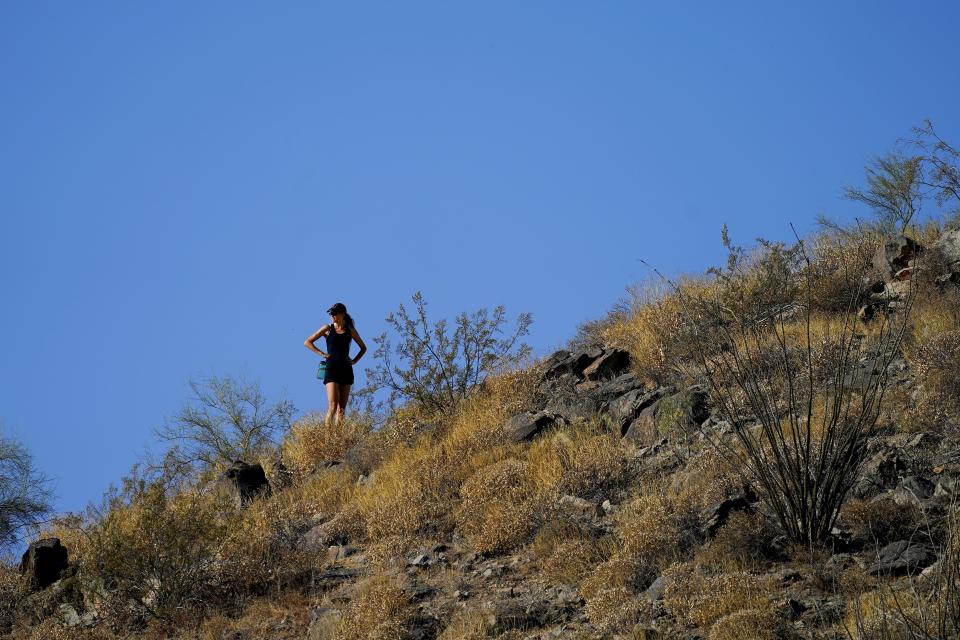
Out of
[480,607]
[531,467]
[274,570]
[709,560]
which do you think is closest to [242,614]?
[274,570]

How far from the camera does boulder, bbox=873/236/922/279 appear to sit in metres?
12.6

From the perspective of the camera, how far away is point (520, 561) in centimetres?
816

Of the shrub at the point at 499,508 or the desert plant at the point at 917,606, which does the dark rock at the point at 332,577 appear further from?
the desert plant at the point at 917,606

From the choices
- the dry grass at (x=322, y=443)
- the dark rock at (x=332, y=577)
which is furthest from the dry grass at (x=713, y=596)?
the dry grass at (x=322, y=443)

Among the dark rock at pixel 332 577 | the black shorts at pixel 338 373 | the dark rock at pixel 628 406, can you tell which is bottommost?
the dark rock at pixel 332 577

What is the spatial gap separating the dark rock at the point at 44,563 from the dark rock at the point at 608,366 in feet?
21.6

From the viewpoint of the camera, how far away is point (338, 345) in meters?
14.8

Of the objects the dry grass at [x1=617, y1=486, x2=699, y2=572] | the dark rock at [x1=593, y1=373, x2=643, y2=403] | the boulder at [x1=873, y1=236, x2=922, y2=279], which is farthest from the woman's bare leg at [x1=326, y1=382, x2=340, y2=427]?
the boulder at [x1=873, y1=236, x2=922, y2=279]

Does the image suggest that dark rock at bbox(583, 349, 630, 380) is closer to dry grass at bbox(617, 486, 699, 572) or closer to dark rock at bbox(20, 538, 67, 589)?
dry grass at bbox(617, 486, 699, 572)

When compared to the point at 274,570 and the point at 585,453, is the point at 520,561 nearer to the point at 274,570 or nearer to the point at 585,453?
the point at 585,453

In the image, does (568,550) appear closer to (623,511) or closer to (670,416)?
(623,511)

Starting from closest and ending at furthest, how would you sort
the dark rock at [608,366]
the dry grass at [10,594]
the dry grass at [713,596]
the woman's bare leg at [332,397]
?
the dry grass at [713,596]
the dry grass at [10,594]
the dark rock at [608,366]
the woman's bare leg at [332,397]

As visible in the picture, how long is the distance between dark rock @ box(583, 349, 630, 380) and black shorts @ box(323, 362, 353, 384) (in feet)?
13.7

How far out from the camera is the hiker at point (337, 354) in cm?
1477
